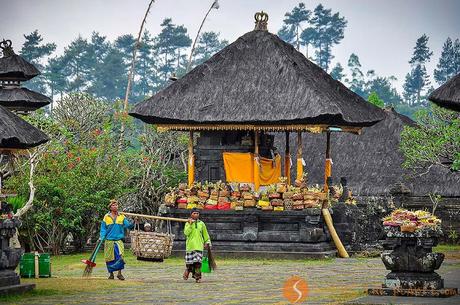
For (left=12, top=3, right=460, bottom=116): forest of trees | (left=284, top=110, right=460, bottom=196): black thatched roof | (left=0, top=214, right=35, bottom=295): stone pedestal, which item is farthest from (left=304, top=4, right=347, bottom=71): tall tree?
(left=0, top=214, right=35, bottom=295): stone pedestal

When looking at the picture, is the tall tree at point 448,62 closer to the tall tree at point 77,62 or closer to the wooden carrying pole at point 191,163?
the tall tree at point 77,62

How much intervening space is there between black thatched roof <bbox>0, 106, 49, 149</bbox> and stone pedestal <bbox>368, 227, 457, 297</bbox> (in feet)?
24.1

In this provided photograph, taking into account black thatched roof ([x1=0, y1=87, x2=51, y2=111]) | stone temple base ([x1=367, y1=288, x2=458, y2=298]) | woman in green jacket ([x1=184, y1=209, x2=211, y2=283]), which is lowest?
stone temple base ([x1=367, y1=288, x2=458, y2=298])

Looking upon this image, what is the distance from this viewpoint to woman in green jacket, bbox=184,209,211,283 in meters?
24.8

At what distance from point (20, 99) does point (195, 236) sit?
68.8ft

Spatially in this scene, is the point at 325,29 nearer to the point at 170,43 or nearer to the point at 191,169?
the point at 170,43

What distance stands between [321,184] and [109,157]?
35.0 ft

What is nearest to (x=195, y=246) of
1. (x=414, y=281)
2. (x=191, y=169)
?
(x=414, y=281)

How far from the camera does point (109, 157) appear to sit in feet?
123

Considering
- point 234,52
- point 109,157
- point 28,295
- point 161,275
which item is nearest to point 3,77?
point 109,157

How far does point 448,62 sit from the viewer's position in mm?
119688

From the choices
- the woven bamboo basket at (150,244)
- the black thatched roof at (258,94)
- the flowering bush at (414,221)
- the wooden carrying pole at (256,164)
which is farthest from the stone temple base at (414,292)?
the wooden carrying pole at (256,164)

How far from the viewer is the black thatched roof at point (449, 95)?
23719mm

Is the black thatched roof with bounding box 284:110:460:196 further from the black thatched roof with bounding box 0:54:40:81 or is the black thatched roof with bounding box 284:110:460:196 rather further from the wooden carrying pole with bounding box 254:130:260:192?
the wooden carrying pole with bounding box 254:130:260:192
